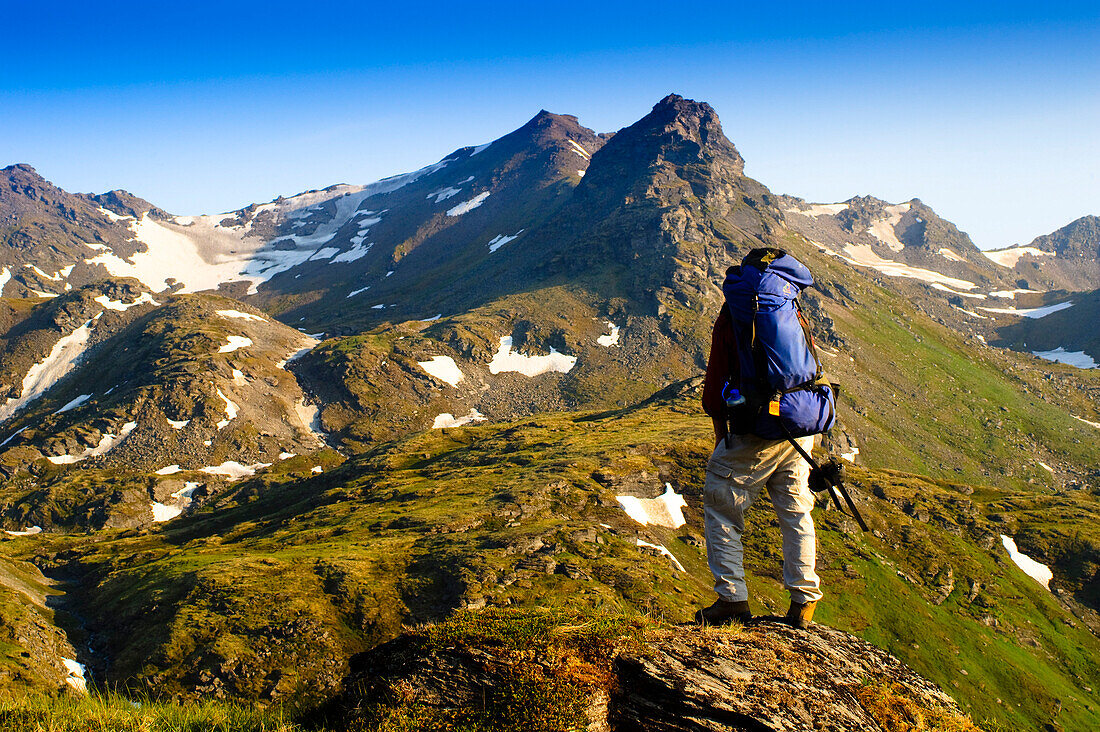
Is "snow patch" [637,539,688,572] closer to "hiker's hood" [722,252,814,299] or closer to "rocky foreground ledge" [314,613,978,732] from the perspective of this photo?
"rocky foreground ledge" [314,613,978,732]

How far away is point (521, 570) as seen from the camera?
57.0 metres

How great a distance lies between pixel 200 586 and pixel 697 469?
211 feet

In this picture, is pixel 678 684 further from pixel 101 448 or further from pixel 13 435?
pixel 13 435

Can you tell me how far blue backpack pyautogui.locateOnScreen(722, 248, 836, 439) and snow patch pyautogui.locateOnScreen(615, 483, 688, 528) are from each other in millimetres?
68041

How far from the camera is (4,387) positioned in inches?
7662

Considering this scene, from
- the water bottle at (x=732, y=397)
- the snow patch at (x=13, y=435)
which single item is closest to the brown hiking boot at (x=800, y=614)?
the water bottle at (x=732, y=397)

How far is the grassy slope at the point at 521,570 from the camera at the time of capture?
51.6 m

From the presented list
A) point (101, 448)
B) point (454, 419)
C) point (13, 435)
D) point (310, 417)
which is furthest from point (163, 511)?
point (454, 419)

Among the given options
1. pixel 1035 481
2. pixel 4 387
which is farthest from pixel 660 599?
pixel 4 387

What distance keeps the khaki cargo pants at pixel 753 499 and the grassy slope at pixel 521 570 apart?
120 ft

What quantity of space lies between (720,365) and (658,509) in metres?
72.9

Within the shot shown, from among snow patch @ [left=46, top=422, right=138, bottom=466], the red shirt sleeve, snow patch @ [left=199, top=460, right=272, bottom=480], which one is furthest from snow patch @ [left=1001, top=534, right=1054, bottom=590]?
snow patch @ [left=46, top=422, right=138, bottom=466]

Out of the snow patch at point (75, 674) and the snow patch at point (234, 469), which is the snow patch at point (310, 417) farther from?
the snow patch at point (75, 674)

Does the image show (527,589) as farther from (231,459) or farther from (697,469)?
(231,459)
